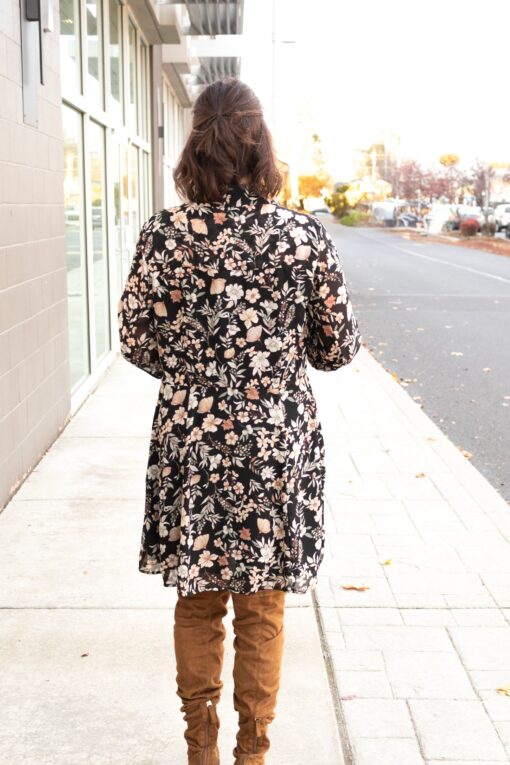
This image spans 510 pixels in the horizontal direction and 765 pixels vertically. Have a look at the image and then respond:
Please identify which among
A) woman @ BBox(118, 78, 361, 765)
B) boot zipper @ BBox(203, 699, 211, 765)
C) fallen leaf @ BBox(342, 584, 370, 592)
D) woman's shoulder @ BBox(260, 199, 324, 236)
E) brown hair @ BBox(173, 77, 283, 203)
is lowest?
fallen leaf @ BBox(342, 584, 370, 592)

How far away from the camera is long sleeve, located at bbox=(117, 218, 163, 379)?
99.8 inches

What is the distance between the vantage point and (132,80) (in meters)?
12.7

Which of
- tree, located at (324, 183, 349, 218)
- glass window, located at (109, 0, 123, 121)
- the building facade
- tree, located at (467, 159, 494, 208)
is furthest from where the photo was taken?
tree, located at (324, 183, 349, 218)

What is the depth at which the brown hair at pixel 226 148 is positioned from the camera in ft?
8.11

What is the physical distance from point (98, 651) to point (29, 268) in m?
2.92

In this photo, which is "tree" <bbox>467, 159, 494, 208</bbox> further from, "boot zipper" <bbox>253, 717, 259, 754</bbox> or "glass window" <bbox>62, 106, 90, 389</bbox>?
"boot zipper" <bbox>253, 717, 259, 754</bbox>

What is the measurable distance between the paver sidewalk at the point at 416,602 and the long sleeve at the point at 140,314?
132cm

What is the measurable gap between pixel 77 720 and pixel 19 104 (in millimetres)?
3719

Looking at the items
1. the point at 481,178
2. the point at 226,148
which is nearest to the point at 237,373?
the point at 226,148

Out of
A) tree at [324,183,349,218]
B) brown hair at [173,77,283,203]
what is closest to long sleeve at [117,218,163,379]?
brown hair at [173,77,283,203]

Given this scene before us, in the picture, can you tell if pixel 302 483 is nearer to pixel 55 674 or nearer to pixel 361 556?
pixel 55 674

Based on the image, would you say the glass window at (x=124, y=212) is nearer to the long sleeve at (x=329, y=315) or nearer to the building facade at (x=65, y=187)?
the building facade at (x=65, y=187)

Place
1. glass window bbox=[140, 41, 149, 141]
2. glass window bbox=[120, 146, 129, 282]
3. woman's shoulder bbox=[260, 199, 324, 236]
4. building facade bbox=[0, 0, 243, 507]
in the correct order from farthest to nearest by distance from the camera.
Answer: glass window bbox=[140, 41, 149, 141] < glass window bbox=[120, 146, 129, 282] < building facade bbox=[0, 0, 243, 507] < woman's shoulder bbox=[260, 199, 324, 236]

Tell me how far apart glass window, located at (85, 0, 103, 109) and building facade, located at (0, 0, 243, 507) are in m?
0.02
